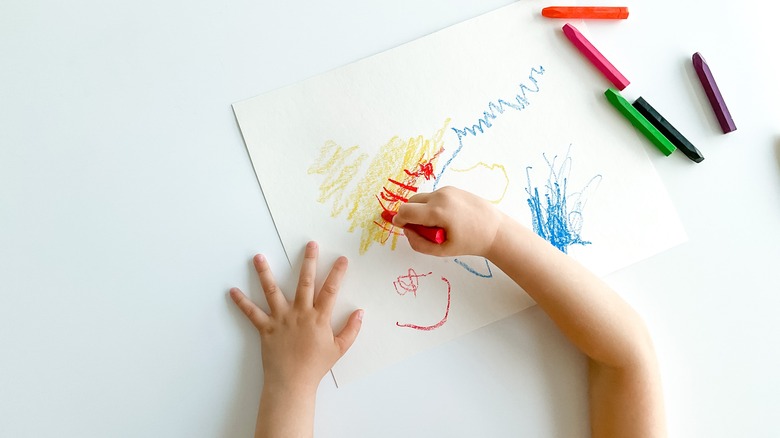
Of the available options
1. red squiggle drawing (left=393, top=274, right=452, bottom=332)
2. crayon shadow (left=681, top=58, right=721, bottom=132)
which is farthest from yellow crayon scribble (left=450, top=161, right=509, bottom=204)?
crayon shadow (left=681, top=58, right=721, bottom=132)

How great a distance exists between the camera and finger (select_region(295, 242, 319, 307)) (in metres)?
0.51

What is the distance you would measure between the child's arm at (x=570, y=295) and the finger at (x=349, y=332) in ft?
0.28

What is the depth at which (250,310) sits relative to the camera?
51 cm

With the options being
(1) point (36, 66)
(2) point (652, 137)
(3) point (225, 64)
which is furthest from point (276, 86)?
(2) point (652, 137)

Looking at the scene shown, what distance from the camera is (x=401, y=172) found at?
1.76ft

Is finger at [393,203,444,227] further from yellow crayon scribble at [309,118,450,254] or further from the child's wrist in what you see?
the child's wrist

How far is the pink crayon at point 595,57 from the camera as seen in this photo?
1.84ft

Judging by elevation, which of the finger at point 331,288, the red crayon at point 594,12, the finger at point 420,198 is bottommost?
the finger at point 331,288

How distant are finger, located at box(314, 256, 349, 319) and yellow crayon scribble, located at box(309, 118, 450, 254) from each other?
0.08 ft

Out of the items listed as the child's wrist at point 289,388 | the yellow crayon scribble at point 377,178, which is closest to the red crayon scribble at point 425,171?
the yellow crayon scribble at point 377,178

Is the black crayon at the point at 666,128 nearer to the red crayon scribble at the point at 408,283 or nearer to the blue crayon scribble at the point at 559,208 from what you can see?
the blue crayon scribble at the point at 559,208

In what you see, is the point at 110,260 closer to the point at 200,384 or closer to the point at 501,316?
the point at 200,384

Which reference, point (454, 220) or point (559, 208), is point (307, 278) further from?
point (559, 208)

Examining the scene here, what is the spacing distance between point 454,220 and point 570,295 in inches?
5.1
